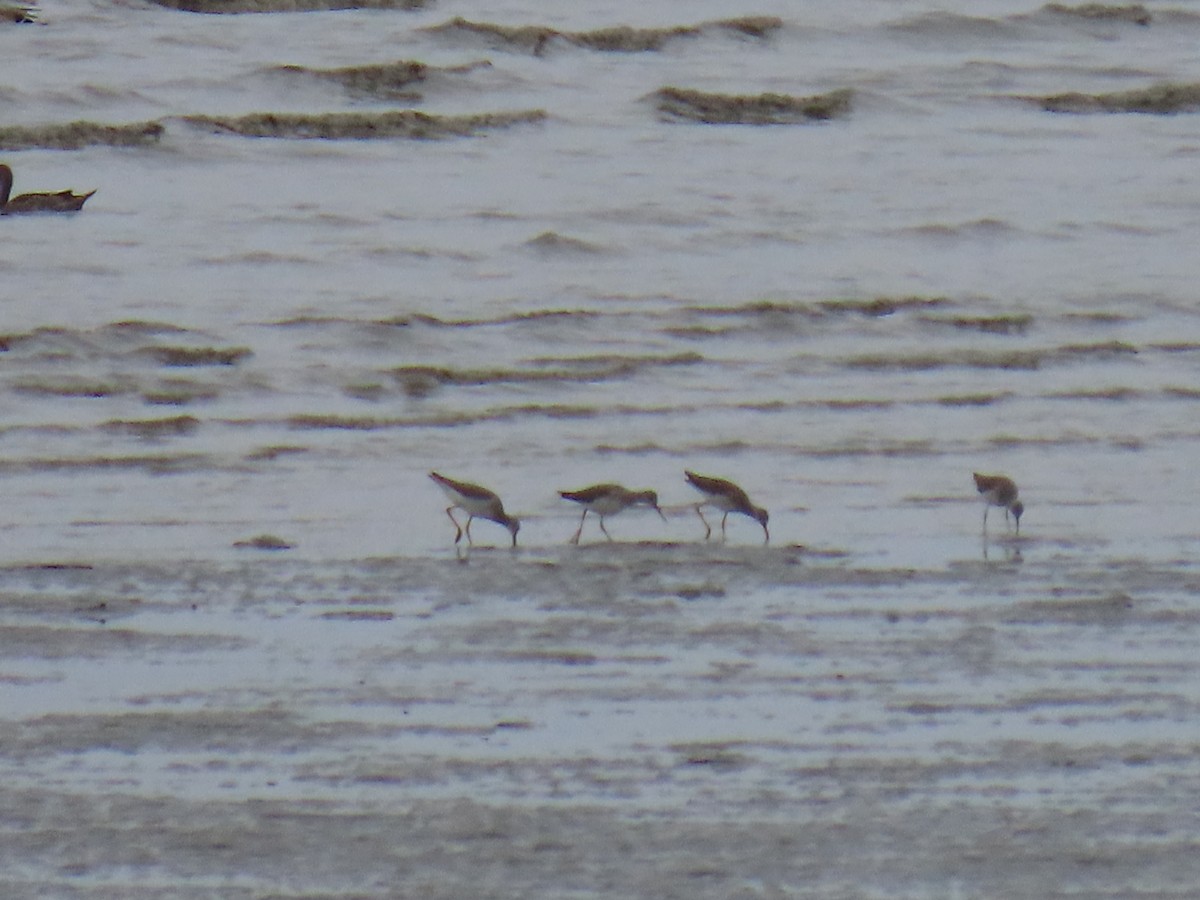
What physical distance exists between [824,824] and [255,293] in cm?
1034

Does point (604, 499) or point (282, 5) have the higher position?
point (282, 5)

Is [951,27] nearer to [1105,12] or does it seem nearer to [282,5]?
[1105,12]

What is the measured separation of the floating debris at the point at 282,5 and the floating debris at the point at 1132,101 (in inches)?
324

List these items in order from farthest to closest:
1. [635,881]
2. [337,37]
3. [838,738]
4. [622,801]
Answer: [337,37]
[838,738]
[622,801]
[635,881]

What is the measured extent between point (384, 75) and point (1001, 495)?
16.8m

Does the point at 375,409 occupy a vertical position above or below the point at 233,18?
below

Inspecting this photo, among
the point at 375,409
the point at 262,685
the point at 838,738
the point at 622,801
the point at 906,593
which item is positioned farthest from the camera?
the point at 375,409

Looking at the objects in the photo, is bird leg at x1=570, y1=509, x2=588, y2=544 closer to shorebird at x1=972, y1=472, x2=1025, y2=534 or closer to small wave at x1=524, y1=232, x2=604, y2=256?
shorebird at x1=972, y1=472, x2=1025, y2=534

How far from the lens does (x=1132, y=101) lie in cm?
2527

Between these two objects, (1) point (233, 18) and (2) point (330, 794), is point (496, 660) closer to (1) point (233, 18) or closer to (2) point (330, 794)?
(2) point (330, 794)

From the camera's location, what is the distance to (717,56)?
27.5 m

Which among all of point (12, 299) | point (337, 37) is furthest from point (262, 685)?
point (337, 37)

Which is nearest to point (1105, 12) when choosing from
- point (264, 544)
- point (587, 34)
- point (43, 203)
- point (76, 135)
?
point (587, 34)

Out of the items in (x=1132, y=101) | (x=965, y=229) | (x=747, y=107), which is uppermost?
(x=1132, y=101)
